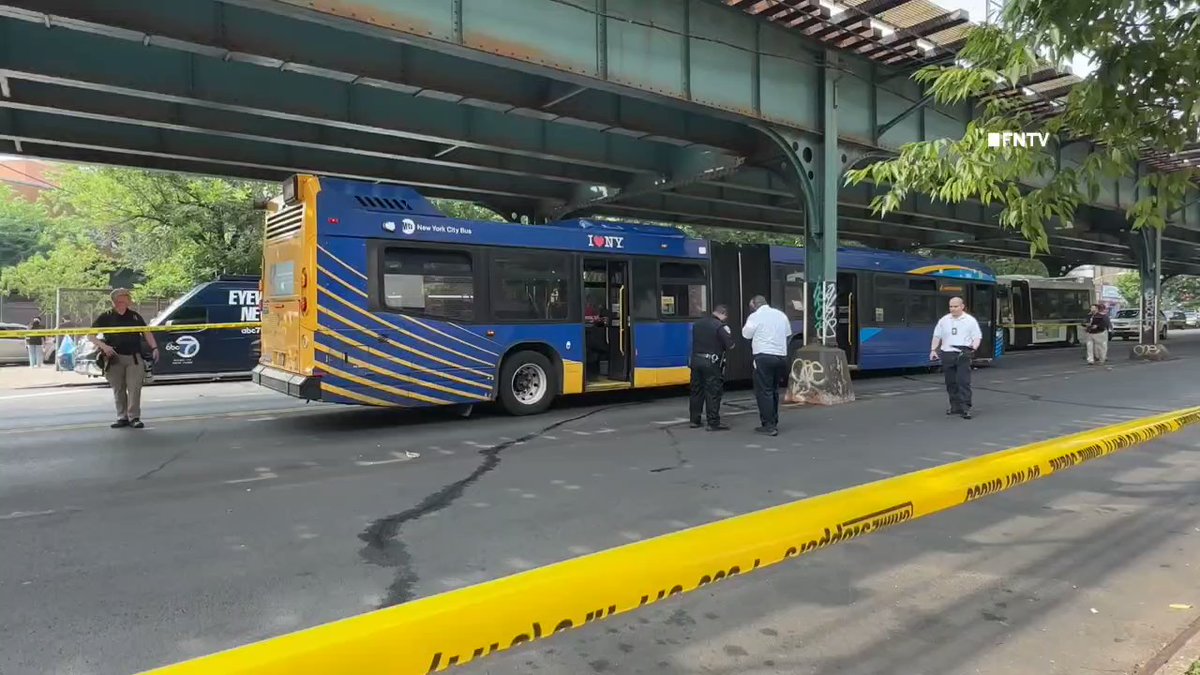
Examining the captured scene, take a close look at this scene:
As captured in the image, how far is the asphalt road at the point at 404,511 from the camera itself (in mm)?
3750

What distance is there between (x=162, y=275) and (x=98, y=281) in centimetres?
1326

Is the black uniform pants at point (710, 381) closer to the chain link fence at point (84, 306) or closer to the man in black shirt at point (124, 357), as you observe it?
the man in black shirt at point (124, 357)

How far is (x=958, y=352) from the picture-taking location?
10.9m

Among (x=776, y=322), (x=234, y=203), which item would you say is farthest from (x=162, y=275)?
(x=776, y=322)

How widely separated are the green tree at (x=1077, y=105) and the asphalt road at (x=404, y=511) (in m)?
2.35

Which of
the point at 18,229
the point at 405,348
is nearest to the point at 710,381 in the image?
the point at 405,348

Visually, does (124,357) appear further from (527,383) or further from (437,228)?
(527,383)

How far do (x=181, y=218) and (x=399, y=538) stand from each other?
2337cm

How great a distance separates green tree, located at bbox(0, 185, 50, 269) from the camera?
1905 inches

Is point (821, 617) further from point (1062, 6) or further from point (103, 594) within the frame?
point (103, 594)

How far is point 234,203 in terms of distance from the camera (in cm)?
2441

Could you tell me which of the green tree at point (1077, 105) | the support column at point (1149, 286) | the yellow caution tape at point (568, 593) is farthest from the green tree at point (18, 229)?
the support column at point (1149, 286)

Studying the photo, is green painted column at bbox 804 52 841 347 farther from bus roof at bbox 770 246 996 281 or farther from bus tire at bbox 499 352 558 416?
bus tire at bbox 499 352 558 416

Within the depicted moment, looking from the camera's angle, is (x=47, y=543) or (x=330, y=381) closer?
(x=47, y=543)
